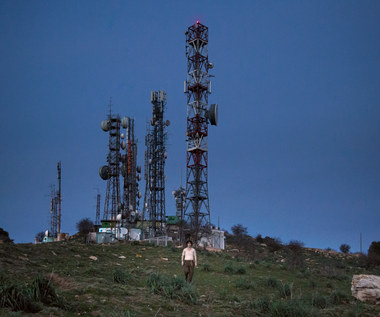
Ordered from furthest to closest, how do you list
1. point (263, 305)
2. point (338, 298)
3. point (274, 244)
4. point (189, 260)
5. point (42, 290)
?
point (274, 244), point (189, 260), point (338, 298), point (263, 305), point (42, 290)

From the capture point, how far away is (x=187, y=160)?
46312mm

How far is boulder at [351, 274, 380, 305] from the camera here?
12.5 m

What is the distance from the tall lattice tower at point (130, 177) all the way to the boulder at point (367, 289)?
37.0m

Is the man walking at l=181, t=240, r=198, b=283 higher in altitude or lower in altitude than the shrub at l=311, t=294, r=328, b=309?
higher

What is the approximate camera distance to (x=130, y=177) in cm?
5325

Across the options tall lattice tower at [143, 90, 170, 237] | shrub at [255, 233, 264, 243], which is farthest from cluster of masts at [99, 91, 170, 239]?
shrub at [255, 233, 264, 243]

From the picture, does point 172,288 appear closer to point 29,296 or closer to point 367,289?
point 29,296

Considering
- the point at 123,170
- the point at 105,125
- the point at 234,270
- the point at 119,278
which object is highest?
the point at 105,125

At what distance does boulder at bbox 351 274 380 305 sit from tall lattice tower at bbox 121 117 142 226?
36999mm

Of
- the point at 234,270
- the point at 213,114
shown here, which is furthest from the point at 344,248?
the point at 234,270

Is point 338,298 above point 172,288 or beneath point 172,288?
beneath

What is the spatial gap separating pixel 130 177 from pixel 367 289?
42730 mm

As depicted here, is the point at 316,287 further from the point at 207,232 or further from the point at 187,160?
the point at 187,160

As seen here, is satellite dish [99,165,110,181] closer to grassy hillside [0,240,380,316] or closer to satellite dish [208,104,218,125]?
satellite dish [208,104,218,125]
